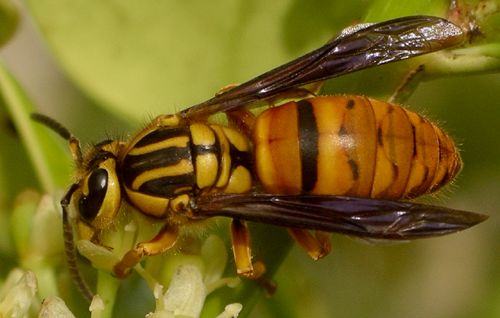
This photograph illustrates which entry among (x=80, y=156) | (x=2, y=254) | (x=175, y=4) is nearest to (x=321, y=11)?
(x=175, y=4)

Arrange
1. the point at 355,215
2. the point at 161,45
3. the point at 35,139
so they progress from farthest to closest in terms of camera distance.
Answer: the point at 161,45 → the point at 35,139 → the point at 355,215

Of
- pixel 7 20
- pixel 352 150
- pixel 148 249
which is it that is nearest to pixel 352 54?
pixel 352 150

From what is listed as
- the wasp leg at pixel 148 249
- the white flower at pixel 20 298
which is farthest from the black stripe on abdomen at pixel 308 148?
the white flower at pixel 20 298

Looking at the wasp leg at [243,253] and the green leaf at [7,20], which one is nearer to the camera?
the wasp leg at [243,253]

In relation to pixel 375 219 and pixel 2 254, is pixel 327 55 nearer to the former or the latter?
pixel 375 219

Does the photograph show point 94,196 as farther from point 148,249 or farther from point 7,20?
point 7,20

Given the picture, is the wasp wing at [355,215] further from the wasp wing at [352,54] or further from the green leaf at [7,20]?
the green leaf at [7,20]
